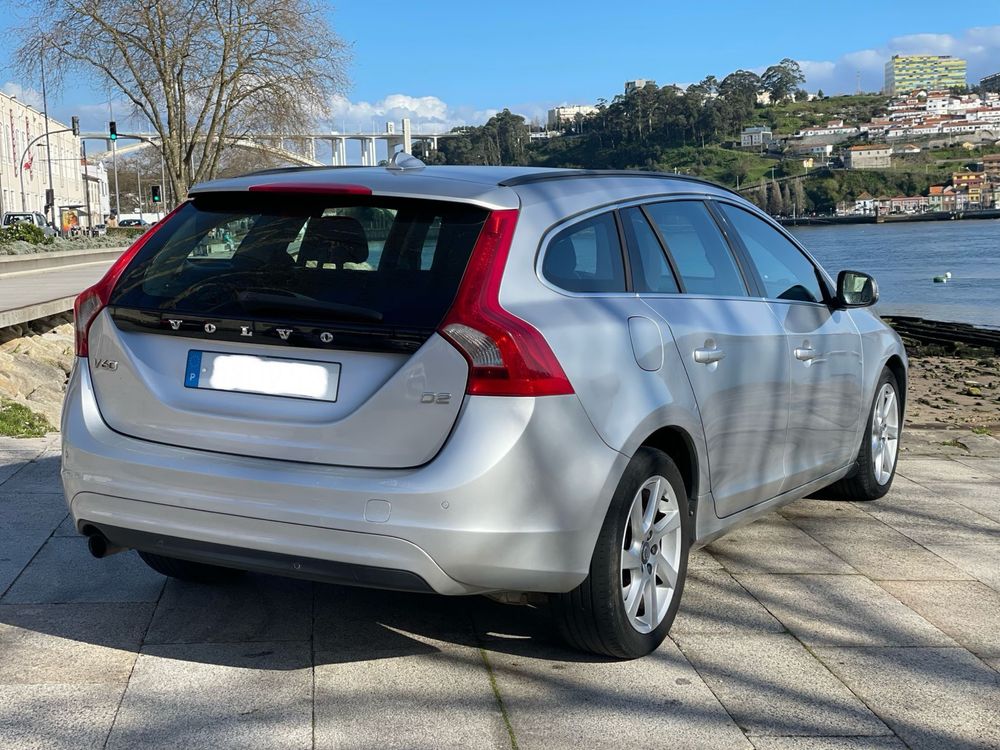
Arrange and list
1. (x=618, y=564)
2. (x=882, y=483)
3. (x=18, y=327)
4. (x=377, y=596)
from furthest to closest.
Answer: (x=18, y=327)
(x=882, y=483)
(x=377, y=596)
(x=618, y=564)

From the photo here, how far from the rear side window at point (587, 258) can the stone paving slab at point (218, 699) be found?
4.83 feet

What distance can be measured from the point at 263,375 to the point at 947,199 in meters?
146

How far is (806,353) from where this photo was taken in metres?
5.18

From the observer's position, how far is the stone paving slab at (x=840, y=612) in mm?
4305

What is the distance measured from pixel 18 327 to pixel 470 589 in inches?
526

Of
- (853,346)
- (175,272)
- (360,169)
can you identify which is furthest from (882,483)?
(175,272)

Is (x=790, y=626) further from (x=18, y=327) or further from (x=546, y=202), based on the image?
(x=18, y=327)

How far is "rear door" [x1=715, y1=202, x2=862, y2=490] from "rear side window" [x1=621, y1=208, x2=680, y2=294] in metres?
0.76

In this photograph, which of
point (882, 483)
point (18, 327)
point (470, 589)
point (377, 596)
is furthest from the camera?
point (18, 327)

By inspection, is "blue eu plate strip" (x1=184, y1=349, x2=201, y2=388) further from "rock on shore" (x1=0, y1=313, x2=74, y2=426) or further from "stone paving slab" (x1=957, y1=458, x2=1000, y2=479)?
"rock on shore" (x1=0, y1=313, x2=74, y2=426)

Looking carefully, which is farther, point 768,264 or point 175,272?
point 768,264

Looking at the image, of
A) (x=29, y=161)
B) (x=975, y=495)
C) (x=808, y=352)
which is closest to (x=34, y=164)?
(x=29, y=161)

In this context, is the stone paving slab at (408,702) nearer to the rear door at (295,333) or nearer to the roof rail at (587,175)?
the rear door at (295,333)

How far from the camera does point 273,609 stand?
446 centimetres
